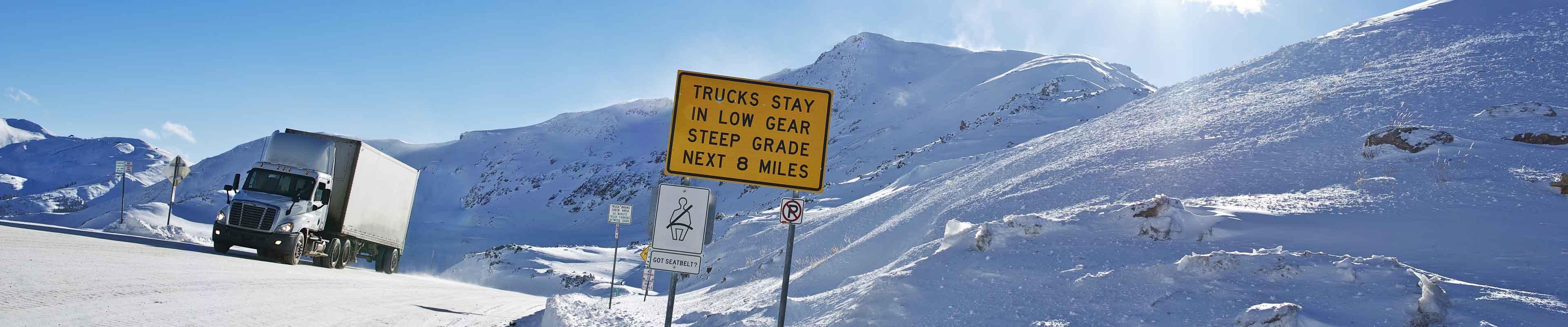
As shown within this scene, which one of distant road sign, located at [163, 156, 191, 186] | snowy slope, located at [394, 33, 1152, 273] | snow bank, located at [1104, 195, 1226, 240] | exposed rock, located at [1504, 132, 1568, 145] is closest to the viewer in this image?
snow bank, located at [1104, 195, 1226, 240]

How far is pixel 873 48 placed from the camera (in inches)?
4609

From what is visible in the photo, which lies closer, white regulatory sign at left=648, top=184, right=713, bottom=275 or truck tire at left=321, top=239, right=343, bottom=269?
white regulatory sign at left=648, top=184, right=713, bottom=275

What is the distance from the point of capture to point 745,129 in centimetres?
660

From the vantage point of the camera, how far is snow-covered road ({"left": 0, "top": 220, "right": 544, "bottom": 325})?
8.00m

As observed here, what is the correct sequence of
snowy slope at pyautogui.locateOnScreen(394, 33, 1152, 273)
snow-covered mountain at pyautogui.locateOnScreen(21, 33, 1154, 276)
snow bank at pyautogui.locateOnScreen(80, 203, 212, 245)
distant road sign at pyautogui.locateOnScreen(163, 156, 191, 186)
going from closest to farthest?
snow bank at pyautogui.locateOnScreen(80, 203, 212, 245)
distant road sign at pyautogui.locateOnScreen(163, 156, 191, 186)
snow-covered mountain at pyautogui.locateOnScreen(21, 33, 1154, 276)
snowy slope at pyautogui.locateOnScreen(394, 33, 1152, 273)

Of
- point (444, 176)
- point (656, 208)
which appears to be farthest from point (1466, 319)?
point (444, 176)

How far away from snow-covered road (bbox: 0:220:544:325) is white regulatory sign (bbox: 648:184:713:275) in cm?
507

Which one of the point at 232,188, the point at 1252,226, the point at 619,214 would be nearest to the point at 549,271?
the point at 232,188

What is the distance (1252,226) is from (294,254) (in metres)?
18.8

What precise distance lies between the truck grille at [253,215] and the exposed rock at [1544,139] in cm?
2336

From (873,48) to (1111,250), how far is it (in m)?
110

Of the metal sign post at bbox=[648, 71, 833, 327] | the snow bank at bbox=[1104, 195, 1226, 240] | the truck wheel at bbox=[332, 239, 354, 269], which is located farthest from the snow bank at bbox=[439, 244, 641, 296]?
the metal sign post at bbox=[648, 71, 833, 327]

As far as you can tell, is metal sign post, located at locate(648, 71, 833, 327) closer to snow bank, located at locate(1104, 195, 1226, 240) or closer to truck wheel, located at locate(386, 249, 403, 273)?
snow bank, located at locate(1104, 195, 1226, 240)

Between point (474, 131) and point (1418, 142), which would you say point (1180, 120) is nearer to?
point (1418, 142)
